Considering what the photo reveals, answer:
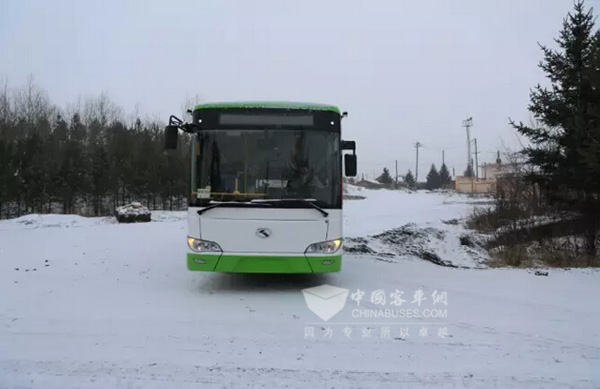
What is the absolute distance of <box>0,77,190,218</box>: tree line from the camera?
2894 centimetres

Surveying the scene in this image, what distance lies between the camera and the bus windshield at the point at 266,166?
21.9 ft

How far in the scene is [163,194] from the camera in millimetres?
34094

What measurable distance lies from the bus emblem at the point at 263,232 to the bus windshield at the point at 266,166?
0.50m

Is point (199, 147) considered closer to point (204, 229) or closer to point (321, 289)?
point (204, 229)

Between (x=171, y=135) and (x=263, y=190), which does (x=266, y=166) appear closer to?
(x=263, y=190)

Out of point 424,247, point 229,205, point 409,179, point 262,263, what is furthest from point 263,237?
point 409,179

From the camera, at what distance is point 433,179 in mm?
101625

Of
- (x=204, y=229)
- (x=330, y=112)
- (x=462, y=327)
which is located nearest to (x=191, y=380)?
(x=204, y=229)

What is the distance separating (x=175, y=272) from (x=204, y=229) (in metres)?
2.67

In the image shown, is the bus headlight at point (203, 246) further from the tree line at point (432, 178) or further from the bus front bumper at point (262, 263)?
the tree line at point (432, 178)

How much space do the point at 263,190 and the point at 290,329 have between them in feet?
7.24

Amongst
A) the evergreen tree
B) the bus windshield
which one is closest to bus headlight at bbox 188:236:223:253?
the bus windshield

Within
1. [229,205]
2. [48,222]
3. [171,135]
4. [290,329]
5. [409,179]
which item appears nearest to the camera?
[290,329]

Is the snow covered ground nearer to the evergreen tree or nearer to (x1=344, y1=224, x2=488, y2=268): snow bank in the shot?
(x1=344, y1=224, x2=488, y2=268): snow bank
